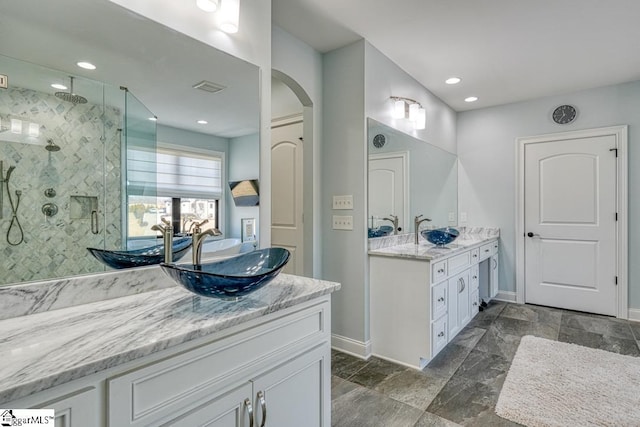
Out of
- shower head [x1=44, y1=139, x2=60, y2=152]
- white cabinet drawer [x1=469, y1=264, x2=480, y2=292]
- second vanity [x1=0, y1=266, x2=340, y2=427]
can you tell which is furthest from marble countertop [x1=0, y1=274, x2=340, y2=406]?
white cabinet drawer [x1=469, y1=264, x2=480, y2=292]

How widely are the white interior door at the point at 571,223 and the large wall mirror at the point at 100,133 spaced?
383 cm

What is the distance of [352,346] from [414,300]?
2.14ft

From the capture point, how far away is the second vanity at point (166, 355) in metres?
0.74

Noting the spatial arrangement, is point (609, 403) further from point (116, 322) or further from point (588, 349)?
point (116, 322)

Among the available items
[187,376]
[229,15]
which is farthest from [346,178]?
[187,376]

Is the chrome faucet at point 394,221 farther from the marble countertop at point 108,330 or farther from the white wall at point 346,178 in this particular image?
the marble countertop at point 108,330

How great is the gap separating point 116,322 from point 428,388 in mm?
1982

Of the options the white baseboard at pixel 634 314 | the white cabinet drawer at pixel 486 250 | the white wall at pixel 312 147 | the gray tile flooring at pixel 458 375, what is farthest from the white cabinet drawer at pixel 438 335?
the white baseboard at pixel 634 314

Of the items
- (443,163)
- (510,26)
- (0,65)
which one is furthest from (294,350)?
(443,163)

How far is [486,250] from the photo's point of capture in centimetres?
374

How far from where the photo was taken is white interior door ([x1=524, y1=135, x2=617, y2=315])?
11.8 feet

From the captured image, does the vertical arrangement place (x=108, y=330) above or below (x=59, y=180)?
below

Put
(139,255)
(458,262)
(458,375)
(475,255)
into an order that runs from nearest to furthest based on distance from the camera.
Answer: (139,255), (458,375), (458,262), (475,255)

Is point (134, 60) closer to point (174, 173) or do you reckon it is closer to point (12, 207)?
point (174, 173)
